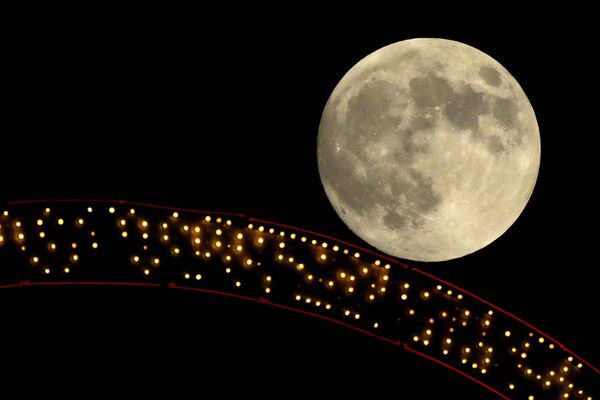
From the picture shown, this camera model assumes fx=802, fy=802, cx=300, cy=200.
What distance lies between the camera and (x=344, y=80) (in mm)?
6824

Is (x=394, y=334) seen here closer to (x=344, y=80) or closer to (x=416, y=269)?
(x=416, y=269)

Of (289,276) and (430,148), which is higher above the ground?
(430,148)

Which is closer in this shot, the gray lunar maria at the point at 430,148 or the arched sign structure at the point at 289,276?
the gray lunar maria at the point at 430,148

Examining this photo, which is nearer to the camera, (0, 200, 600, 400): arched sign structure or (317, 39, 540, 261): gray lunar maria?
(317, 39, 540, 261): gray lunar maria

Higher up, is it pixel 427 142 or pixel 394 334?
pixel 427 142

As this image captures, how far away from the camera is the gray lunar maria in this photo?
608 cm

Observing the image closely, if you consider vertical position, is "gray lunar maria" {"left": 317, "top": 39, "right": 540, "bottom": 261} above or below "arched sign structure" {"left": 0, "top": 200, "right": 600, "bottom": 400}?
above

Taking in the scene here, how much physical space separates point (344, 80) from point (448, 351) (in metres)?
3.30

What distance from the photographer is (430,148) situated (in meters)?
6.04

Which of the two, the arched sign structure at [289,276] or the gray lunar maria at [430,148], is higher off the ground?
the gray lunar maria at [430,148]

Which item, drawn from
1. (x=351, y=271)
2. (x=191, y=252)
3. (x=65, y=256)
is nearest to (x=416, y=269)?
(x=351, y=271)

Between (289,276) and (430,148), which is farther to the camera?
(289,276)

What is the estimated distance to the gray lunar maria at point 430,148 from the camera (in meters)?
6.08

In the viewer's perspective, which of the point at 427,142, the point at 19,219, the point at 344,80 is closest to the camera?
the point at 427,142
